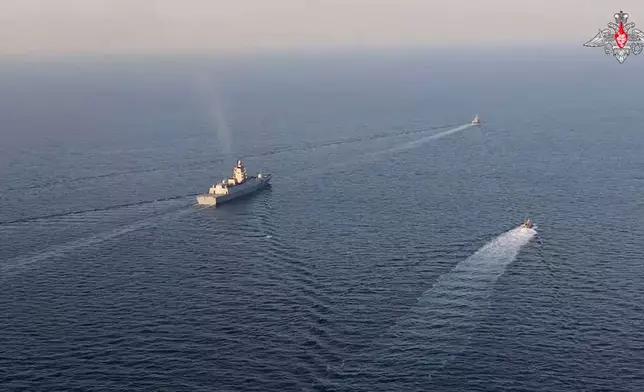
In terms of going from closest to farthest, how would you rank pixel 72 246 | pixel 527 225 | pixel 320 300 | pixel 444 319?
pixel 444 319, pixel 320 300, pixel 72 246, pixel 527 225

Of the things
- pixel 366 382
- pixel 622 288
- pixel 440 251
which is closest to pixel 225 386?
pixel 366 382

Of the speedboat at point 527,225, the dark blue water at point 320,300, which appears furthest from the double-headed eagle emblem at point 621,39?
the speedboat at point 527,225

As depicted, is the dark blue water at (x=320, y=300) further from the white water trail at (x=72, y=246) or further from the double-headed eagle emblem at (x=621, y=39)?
the double-headed eagle emblem at (x=621, y=39)

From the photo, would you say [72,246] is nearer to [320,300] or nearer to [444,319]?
[320,300]

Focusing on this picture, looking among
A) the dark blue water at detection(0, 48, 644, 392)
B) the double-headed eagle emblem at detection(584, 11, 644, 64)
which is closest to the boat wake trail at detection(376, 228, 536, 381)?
the dark blue water at detection(0, 48, 644, 392)

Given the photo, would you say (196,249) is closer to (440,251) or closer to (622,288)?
(440,251)

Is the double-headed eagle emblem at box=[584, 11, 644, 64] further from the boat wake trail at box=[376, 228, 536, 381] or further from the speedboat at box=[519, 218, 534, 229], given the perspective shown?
the speedboat at box=[519, 218, 534, 229]

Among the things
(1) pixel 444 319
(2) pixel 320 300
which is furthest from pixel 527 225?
(2) pixel 320 300

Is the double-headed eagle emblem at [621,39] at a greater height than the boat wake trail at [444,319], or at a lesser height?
greater
